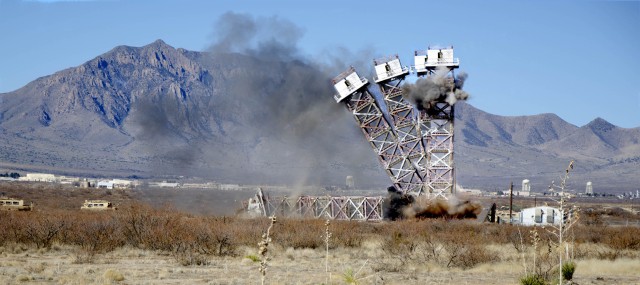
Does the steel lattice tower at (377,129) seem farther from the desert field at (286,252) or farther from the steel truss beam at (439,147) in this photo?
the desert field at (286,252)

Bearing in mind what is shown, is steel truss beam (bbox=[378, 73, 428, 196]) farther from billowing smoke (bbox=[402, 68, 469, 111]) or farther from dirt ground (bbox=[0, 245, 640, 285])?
dirt ground (bbox=[0, 245, 640, 285])

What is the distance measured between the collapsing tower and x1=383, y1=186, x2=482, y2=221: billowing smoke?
848mm

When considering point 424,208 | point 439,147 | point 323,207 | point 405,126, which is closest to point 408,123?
point 405,126

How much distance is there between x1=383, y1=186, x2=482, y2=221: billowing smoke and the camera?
75312 mm

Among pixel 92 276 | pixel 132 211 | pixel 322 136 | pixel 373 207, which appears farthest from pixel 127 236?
pixel 322 136

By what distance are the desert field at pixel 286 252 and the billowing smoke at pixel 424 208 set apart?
11.4 feet

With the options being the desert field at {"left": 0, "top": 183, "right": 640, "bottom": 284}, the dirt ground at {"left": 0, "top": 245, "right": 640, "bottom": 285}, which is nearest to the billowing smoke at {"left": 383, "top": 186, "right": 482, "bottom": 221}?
the desert field at {"left": 0, "top": 183, "right": 640, "bottom": 284}

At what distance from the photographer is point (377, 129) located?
2958 inches

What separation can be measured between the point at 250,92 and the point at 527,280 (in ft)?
231

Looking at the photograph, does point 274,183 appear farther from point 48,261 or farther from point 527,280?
point 527,280

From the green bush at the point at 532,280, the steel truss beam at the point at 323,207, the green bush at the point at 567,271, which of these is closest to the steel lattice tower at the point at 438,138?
the steel truss beam at the point at 323,207

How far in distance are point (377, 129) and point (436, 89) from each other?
610 cm

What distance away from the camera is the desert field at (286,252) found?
40344 millimetres

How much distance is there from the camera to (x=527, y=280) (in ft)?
109
